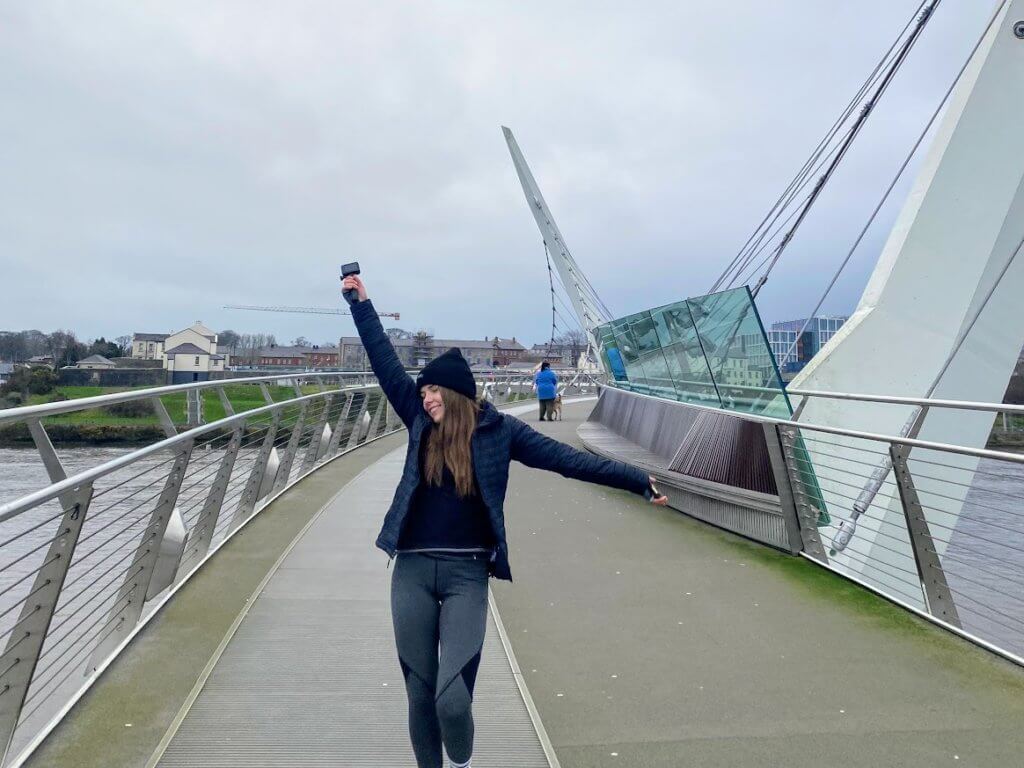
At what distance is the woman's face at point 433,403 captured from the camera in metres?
2.85

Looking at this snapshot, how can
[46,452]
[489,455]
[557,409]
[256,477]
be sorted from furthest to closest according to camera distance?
[557,409], [256,477], [46,452], [489,455]

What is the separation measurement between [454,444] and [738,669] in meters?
2.06

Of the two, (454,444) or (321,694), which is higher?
(454,444)

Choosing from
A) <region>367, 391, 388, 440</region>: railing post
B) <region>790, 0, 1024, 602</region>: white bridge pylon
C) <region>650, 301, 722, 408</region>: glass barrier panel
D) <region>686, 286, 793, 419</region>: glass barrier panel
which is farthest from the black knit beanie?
<region>367, 391, 388, 440</region>: railing post

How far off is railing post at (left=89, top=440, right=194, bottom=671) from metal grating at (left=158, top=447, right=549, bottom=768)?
0.56 meters

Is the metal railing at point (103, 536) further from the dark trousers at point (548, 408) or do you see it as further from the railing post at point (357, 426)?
the dark trousers at point (548, 408)

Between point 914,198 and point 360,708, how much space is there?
26.2 feet

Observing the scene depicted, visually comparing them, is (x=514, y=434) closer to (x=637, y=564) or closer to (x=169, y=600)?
(x=169, y=600)

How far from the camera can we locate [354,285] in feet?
10.6

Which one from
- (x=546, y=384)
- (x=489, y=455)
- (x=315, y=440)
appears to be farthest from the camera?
(x=546, y=384)

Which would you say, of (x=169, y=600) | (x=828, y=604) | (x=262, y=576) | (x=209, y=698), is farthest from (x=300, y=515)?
(x=828, y=604)

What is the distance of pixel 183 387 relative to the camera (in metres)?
5.00

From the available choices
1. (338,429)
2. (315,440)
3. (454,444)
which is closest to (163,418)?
(454,444)

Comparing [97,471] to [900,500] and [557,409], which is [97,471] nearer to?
[900,500]
